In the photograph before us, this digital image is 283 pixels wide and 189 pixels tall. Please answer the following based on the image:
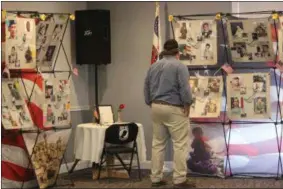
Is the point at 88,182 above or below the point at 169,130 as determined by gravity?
below

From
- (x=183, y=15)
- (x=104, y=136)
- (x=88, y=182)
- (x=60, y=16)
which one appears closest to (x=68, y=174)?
(x=88, y=182)

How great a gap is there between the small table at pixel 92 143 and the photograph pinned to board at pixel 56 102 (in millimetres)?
346

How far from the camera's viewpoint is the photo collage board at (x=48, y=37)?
445 centimetres

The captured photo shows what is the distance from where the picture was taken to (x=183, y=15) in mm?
5352

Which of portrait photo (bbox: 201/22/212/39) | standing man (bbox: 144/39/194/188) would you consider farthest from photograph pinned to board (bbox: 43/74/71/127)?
portrait photo (bbox: 201/22/212/39)

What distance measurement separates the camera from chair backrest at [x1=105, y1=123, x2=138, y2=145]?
4840 millimetres

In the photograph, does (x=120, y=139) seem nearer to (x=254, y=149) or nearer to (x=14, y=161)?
(x=14, y=161)

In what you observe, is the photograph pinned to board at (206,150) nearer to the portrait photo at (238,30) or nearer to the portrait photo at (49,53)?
the portrait photo at (238,30)

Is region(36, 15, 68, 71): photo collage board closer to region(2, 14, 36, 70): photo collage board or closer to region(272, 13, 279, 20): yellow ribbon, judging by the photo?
region(2, 14, 36, 70): photo collage board

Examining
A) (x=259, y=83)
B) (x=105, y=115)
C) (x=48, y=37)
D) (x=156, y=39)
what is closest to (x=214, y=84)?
(x=259, y=83)

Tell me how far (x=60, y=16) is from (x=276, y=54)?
7.57ft

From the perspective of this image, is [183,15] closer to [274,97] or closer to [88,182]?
[274,97]

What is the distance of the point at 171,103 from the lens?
166 inches

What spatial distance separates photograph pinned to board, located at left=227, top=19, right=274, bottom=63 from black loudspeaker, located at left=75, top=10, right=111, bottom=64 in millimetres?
1533
